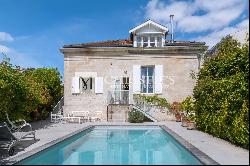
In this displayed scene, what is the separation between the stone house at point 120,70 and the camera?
2600cm

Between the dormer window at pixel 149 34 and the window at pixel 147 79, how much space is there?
188 cm

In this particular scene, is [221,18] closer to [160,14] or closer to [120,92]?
[120,92]

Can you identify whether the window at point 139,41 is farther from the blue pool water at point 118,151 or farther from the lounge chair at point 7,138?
the lounge chair at point 7,138

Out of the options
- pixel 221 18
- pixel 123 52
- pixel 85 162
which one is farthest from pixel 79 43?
pixel 85 162

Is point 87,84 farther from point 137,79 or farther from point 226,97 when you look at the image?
point 226,97

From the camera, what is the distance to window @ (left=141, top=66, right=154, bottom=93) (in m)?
26.5

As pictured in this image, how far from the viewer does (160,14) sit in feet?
109

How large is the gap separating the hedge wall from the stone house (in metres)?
8.33

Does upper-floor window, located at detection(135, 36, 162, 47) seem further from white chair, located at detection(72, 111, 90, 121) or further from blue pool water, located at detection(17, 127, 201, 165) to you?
blue pool water, located at detection(17, 127, 201, 165)

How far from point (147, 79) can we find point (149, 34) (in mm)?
3519

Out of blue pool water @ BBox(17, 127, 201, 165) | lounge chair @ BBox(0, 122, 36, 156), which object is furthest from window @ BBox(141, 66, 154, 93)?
lounge chair @ BBox(0, 122, 36, 156)

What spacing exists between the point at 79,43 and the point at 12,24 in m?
6.62

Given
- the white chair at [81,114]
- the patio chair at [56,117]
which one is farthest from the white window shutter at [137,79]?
the patio chair at [56,117]

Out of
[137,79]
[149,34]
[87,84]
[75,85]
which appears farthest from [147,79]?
[75,85]
